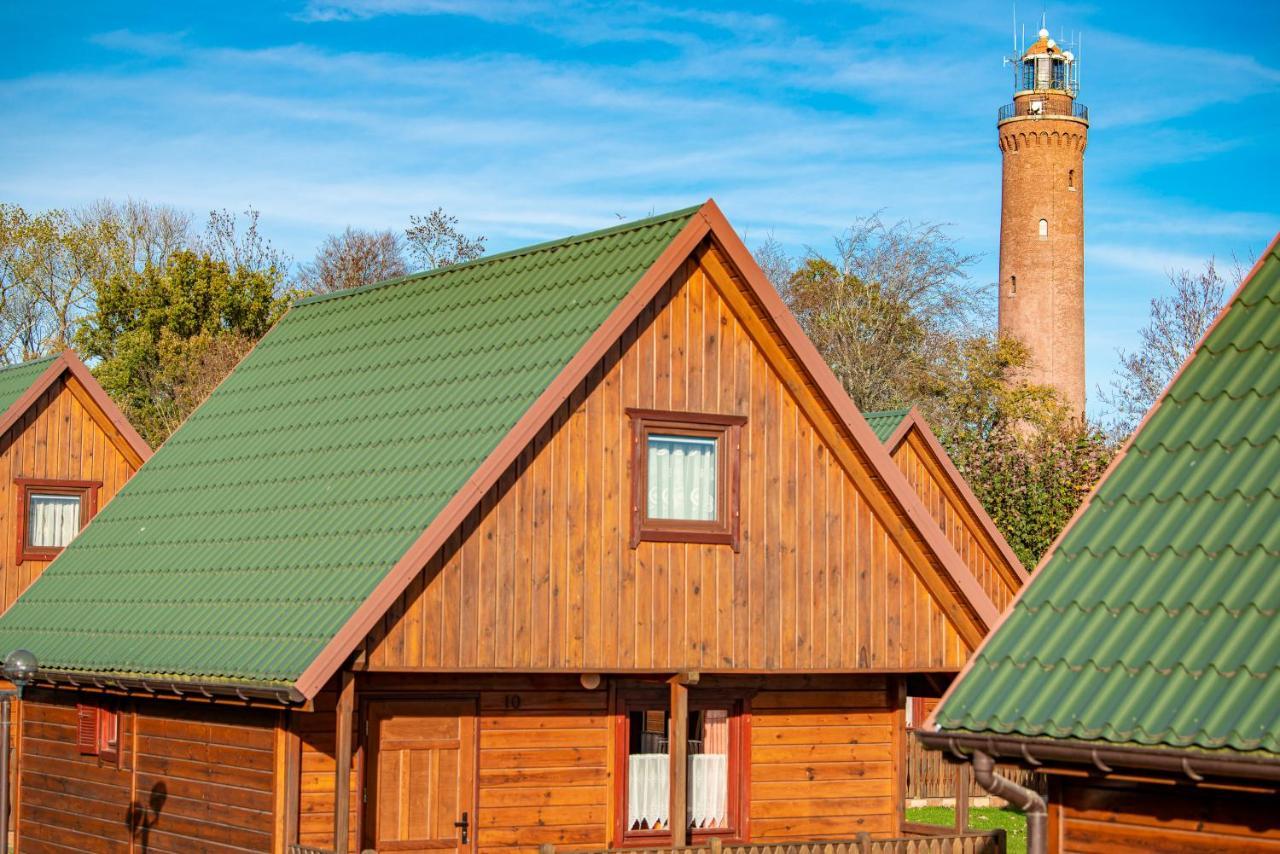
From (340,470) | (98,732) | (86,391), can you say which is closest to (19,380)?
(86,391)

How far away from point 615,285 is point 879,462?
346 centimetres

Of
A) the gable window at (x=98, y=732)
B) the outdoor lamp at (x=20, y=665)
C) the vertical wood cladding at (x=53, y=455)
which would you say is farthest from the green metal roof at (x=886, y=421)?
the outdoor lamp at (x=20, y=665)

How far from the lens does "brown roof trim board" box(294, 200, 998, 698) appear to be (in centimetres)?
1678

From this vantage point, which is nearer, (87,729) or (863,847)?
(863,847)

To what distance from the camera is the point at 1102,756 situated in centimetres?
1010

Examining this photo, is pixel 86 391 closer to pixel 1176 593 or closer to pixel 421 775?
pixel 421 775

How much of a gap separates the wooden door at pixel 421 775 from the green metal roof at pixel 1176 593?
28.7 feet

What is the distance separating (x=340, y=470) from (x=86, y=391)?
10.9 meters

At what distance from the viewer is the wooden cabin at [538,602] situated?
59.1ft

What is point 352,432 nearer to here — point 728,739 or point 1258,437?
point 728,739

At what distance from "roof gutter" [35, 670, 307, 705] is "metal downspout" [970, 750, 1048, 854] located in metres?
7.28

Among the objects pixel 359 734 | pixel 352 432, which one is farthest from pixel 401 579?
pixel 352 432

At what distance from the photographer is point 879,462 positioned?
66.9 ft

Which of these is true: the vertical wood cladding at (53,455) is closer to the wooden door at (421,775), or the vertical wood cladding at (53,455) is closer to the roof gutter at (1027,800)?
the wooden door at (421,775)
